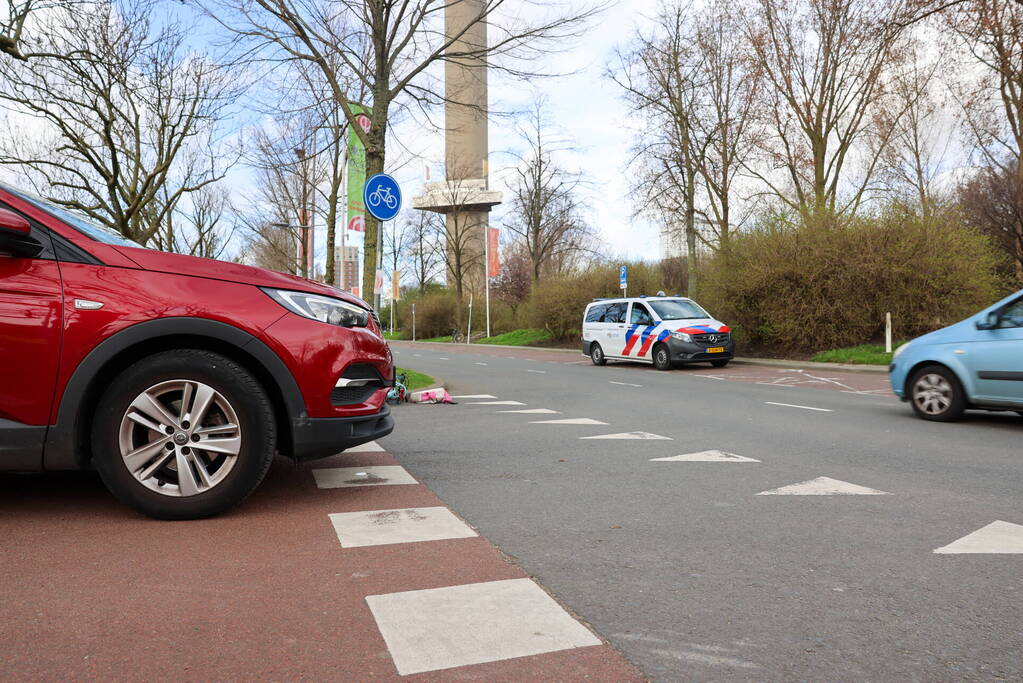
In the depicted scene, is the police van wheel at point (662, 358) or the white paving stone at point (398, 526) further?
the police van wheel at point (662, 358)

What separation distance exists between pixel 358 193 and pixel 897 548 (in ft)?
52.6

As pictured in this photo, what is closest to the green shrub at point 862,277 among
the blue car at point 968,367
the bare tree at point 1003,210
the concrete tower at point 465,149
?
the concrete tower at point 465,149

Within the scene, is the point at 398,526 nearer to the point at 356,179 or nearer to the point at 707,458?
the point at 707,458

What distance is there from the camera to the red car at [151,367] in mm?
3697

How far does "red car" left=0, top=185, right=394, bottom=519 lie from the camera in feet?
12.1

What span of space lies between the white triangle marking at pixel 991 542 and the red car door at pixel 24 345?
426 centimetres

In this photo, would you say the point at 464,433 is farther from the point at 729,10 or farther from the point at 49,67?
the point at 729,10

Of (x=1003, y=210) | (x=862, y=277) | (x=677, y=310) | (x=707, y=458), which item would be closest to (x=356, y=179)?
(x=677, y=310)

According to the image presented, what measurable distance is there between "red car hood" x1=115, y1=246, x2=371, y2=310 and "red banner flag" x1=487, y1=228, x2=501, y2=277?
133 feet

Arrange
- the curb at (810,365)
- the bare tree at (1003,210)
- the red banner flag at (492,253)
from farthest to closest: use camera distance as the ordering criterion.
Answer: the red banner flag at (492,253) → the bare tree at (1003,210) → the curb at (810,365)

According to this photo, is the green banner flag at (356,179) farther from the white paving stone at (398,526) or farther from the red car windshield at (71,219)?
the white paving stone at (398,526)

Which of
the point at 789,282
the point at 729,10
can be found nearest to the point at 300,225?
the point at 729,10

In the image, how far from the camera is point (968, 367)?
8.01 metres

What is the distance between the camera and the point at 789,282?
777 inches
